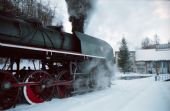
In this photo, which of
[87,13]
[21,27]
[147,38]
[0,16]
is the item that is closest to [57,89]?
[21,27]

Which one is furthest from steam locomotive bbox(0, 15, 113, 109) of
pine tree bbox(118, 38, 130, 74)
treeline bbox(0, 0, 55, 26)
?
pine tree bbox(118, 38, 130, 74)

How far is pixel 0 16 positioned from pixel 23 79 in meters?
2.09

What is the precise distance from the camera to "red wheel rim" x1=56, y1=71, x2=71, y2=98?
8709 mm

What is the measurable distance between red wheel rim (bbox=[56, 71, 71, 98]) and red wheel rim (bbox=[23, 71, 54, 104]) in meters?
0.53

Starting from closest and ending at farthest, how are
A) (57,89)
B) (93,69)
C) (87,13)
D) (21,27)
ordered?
(21,27) < (57,89) < (93,69) < (87,13)

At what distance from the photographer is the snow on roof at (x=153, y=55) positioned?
150 ft

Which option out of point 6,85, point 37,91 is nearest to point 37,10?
point 37,91

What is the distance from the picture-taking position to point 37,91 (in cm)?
767

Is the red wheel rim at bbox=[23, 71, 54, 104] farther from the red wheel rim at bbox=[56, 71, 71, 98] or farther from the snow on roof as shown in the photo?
the snow on roof

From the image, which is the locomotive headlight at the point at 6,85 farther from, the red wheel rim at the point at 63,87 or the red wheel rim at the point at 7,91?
the red wheel rim at the point at 63,87

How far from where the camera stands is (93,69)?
11.1 m

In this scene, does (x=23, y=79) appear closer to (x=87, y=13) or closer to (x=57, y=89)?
(x=57, y=89)

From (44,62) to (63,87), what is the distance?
4.08 feet

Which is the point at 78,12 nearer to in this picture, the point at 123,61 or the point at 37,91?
the point at 37,91
